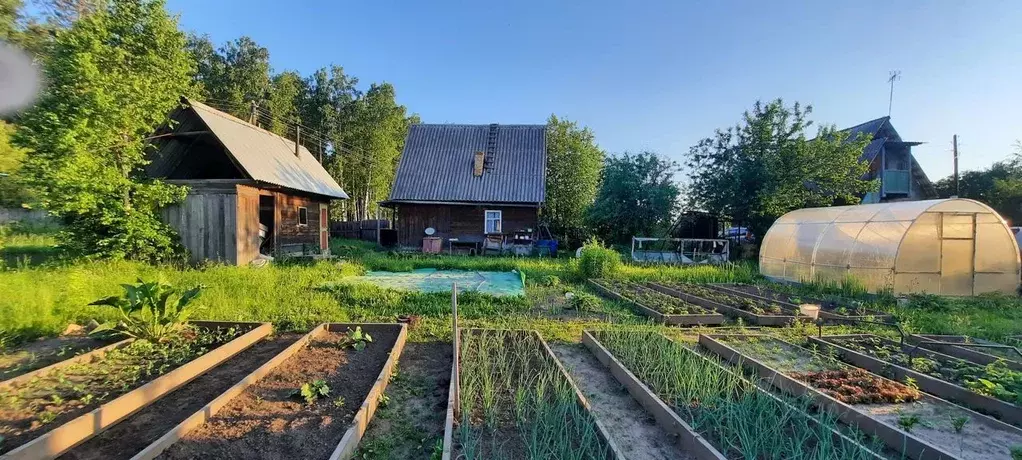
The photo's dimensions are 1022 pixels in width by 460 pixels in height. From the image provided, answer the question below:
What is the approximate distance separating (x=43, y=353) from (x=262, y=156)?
10.2m

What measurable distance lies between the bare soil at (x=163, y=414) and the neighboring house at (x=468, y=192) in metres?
14.2

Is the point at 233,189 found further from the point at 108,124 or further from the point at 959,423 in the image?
the point at 959,423

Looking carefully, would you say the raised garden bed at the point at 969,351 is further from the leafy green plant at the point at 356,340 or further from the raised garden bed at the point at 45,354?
the raised garden bed at the point at 45,354

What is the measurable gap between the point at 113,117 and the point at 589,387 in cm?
1176

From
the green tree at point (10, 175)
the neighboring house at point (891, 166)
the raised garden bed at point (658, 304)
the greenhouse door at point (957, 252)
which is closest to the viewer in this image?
the raised garden bed at point (658, 304)

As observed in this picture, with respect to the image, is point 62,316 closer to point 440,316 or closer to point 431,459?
point 440,316

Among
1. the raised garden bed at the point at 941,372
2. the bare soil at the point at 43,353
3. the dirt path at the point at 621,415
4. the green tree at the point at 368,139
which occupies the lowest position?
the dirt path at the point at 621,415

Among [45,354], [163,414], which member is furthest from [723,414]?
[45,354]

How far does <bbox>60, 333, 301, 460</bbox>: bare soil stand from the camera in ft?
9.46

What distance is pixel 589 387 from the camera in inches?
175

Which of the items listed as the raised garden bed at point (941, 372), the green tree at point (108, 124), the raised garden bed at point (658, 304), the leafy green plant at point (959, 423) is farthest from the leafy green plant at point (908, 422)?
the green tree at point (108, 124)

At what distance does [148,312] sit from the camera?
5.18 m

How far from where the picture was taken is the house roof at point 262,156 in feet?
39.2

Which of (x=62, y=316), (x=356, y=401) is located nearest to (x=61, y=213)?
(x=62, y=316)
